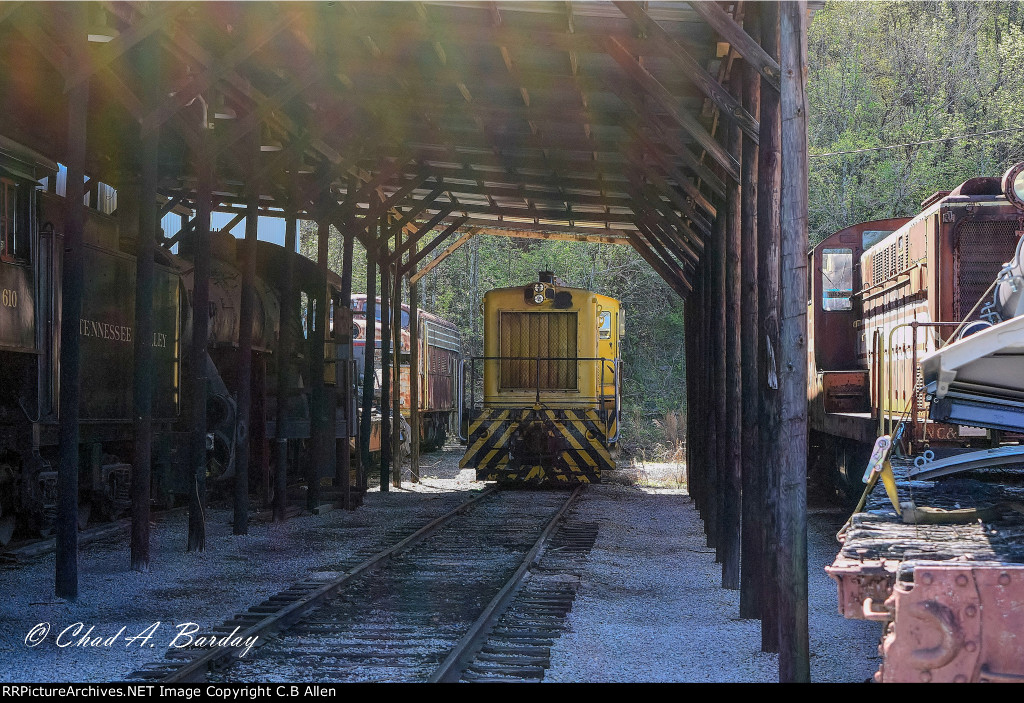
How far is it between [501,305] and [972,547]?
16.3m

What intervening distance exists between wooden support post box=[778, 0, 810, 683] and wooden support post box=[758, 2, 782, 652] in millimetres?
365

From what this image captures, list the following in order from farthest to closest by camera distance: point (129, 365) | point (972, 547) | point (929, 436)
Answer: point (129, 365) < point (929, 436) < point (972, 547)

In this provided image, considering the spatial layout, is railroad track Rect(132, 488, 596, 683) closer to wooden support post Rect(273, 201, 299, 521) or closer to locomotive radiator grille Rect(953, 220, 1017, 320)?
wooden support post Rect(273, 201, 299, 521)

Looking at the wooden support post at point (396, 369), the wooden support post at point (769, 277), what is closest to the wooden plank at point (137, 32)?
the wooden support post at point (769, 277)

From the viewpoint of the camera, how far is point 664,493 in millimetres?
19141

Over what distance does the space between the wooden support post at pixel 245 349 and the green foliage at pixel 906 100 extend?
2239 centimetres

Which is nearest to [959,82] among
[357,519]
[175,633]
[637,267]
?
[637,267]

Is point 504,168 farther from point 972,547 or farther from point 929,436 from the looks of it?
point 972,547

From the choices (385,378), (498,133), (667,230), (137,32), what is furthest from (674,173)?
(385,378)

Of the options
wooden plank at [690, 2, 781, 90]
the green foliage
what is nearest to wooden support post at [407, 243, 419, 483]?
wooden plank at [690, 2, 781, 90]
